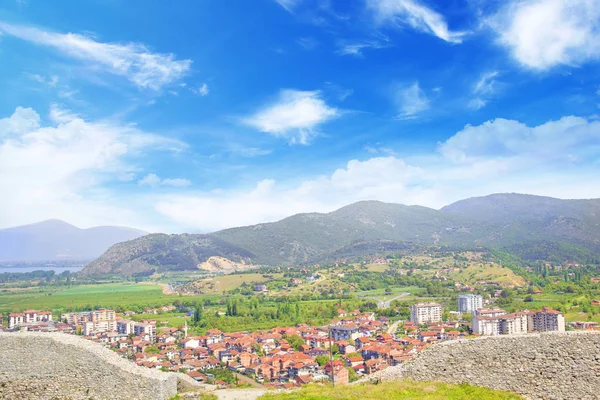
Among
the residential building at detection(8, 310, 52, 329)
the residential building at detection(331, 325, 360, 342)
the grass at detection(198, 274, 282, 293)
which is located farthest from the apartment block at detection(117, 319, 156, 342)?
the grass at detection(198, 274, 282, 293)

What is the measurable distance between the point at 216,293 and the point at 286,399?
97.7 m

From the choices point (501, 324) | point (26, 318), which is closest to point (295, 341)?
point (501, 324)

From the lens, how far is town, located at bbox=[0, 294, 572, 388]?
28.8 m

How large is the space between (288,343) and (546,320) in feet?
85.5

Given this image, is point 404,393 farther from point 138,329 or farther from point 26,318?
point 26,318

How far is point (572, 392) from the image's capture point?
988cm

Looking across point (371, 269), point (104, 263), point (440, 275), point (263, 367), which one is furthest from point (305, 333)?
point (104, 263)

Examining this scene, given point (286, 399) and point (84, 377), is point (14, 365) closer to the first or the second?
point (84, 377)

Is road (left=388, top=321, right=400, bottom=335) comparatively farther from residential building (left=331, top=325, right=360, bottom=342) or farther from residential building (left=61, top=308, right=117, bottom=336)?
residential building (left=61, top=308, right=117, bottom=336)

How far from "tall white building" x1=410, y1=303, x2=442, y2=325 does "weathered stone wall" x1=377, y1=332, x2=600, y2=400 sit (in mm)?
51998

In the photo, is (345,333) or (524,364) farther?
(345,333)

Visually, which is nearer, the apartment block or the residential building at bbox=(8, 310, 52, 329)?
the apartment block

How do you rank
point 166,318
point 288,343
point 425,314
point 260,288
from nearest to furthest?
point 288,343 < point 425,314 < point 166,318 < point 260,288

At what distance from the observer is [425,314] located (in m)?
63.3
